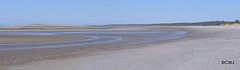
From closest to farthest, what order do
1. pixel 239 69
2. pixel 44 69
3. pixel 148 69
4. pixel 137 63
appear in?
pixel 239 69 → pixel 148 69 → pixel 44 69 → pixel 137 63

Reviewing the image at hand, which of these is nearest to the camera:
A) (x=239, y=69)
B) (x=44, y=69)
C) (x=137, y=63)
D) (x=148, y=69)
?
(x=239, y=69)

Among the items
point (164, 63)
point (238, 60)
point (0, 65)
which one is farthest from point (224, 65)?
point (0, 65)

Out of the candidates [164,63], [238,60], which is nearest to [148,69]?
[164,63]

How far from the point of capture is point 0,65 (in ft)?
25.8

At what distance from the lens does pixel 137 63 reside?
297 inches

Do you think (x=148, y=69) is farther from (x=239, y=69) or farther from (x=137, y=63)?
(x=239, y=69)

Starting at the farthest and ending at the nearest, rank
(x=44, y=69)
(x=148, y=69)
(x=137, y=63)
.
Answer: (x=137, y=63), (x=44, y=69), (x=148, y=69)

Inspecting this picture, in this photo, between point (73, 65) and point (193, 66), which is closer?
point (193, 66)

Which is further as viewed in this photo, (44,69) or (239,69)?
(44,69)

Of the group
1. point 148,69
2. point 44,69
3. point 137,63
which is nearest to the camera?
point 148,69

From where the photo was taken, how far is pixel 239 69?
6.18 meters

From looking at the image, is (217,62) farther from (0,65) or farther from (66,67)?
(0,65)

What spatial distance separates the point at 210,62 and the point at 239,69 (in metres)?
1.07

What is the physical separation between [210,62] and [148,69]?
1856mm
